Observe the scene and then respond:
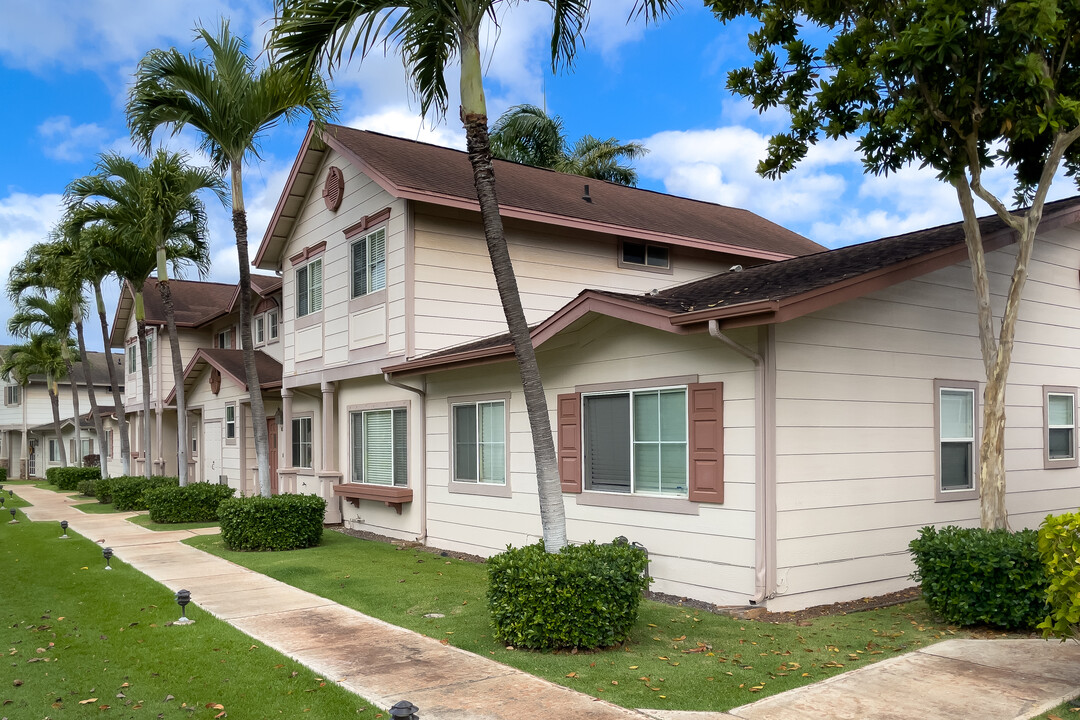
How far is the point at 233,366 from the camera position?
22.9 m

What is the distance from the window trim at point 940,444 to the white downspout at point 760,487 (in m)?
2.98

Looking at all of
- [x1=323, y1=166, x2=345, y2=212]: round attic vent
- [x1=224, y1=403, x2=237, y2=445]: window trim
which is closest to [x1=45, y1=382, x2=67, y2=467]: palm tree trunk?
[x1=224, y1=403, x2=237, y2=445]: window trim

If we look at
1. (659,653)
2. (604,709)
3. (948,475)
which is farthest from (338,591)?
(948,475)

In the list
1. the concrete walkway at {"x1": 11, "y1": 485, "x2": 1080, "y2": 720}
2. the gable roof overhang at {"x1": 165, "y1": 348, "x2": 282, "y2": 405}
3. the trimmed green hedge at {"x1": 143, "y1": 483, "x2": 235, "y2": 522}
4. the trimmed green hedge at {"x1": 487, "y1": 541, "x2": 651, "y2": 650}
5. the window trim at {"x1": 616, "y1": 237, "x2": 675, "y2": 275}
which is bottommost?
the trimmed green hedge at {"x1": 143, "y1": 483, "x2": 235, "y2": 522}

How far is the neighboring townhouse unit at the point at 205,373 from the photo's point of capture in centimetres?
2330

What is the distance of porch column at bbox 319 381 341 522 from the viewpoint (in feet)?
56.3

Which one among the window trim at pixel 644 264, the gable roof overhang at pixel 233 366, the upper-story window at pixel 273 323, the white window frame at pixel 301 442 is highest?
the window trim at pixel 644 264

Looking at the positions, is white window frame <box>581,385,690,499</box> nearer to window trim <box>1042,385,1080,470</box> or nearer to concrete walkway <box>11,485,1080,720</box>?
concrete walkway <box>11,485,1080,720</box>

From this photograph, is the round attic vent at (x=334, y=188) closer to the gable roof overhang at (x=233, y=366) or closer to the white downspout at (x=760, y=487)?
the gable roof overhang at (x=233, y=366)

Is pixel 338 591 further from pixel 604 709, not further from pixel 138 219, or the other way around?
pixel 138 219

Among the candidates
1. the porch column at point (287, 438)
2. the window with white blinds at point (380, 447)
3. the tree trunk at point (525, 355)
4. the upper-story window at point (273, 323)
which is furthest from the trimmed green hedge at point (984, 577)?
the upper-story window at point (273, 323)

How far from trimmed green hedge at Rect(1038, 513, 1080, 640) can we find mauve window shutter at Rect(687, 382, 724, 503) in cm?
352

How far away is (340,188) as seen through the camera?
1666 cm

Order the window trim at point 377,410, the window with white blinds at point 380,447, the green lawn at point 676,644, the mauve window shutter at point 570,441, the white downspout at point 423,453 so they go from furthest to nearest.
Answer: the window with white blinds at point 380,447, the window trim at point 377,410, the white downspout at point 423,453, the mauve window shutter at point 570,441, the green lawn at point 676,644
